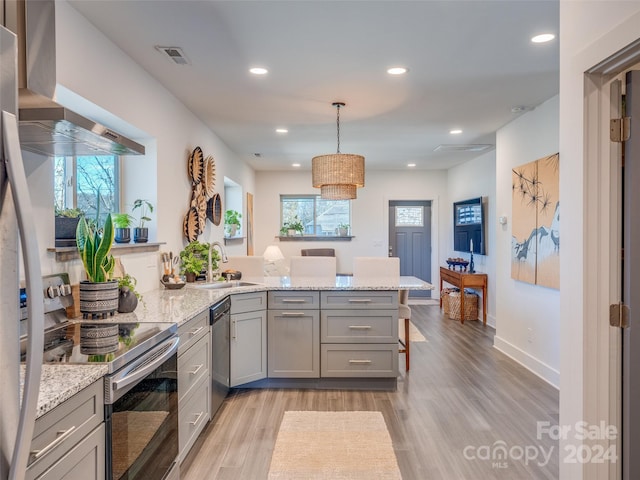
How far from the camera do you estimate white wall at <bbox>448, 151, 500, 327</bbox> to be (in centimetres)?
601

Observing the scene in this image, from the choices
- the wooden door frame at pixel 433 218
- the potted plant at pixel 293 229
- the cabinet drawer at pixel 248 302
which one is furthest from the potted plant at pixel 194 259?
the wooden door frame at pixel 433 218

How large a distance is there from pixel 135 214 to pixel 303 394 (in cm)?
206

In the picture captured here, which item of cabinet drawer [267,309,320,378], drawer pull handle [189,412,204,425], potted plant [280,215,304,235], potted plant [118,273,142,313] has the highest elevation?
potted plant [280,215,304,235]

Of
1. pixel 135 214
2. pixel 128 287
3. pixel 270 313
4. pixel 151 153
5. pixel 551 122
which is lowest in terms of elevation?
pixel 270 313

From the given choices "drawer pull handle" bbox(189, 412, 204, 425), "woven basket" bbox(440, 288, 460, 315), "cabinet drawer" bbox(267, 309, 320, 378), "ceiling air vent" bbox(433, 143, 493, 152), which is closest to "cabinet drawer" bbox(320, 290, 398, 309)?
"cabinet drawer" bbox(267, 309, 320, 378)

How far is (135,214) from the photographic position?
338 centimetres

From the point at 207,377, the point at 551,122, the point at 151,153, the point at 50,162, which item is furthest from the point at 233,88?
the point at 551,122

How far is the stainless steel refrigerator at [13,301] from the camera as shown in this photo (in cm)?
81

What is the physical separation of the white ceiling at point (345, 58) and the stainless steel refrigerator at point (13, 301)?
1.79 meters

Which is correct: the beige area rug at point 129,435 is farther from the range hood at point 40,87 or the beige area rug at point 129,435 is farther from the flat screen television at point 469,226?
the flat screen television at point 469,226

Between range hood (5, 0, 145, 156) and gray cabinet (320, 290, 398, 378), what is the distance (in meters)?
2.25

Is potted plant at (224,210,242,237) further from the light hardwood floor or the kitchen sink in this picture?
the light hardwood floor

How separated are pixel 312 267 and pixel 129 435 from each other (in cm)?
290

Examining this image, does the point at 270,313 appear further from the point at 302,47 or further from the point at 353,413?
the point at 302,47
